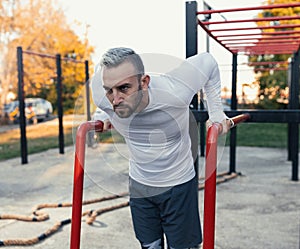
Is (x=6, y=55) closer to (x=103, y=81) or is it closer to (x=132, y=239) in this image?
(x=132, y=239)

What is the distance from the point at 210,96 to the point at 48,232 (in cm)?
180

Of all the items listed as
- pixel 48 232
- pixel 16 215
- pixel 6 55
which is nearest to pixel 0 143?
pixel 6 55

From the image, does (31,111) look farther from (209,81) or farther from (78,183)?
(209,81)

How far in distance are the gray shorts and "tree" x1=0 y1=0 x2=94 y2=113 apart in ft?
31.5

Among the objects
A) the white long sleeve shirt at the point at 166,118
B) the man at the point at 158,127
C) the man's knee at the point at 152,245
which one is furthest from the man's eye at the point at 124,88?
the man's knee at the point at 152,245

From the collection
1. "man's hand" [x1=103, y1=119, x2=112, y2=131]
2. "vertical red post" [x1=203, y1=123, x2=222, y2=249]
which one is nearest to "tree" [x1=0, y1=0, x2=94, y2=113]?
"man's hand" [x1=103, y1=119, x2=112, y2=131]

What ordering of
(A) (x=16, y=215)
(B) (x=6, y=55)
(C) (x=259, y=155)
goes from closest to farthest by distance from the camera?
(A) (x=16, y=215)
(C) (x=259, y=155)
(B) (x=6, y=55)

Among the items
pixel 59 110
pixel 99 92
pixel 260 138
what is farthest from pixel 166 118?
pixel 260 138

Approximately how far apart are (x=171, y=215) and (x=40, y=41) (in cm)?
1125

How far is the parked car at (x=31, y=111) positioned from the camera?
13.2 meters

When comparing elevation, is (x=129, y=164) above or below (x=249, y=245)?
above

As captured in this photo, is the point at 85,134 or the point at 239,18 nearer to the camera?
the point at 85,134

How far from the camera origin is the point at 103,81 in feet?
4.34

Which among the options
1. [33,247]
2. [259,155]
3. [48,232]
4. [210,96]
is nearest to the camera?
[210,96]
